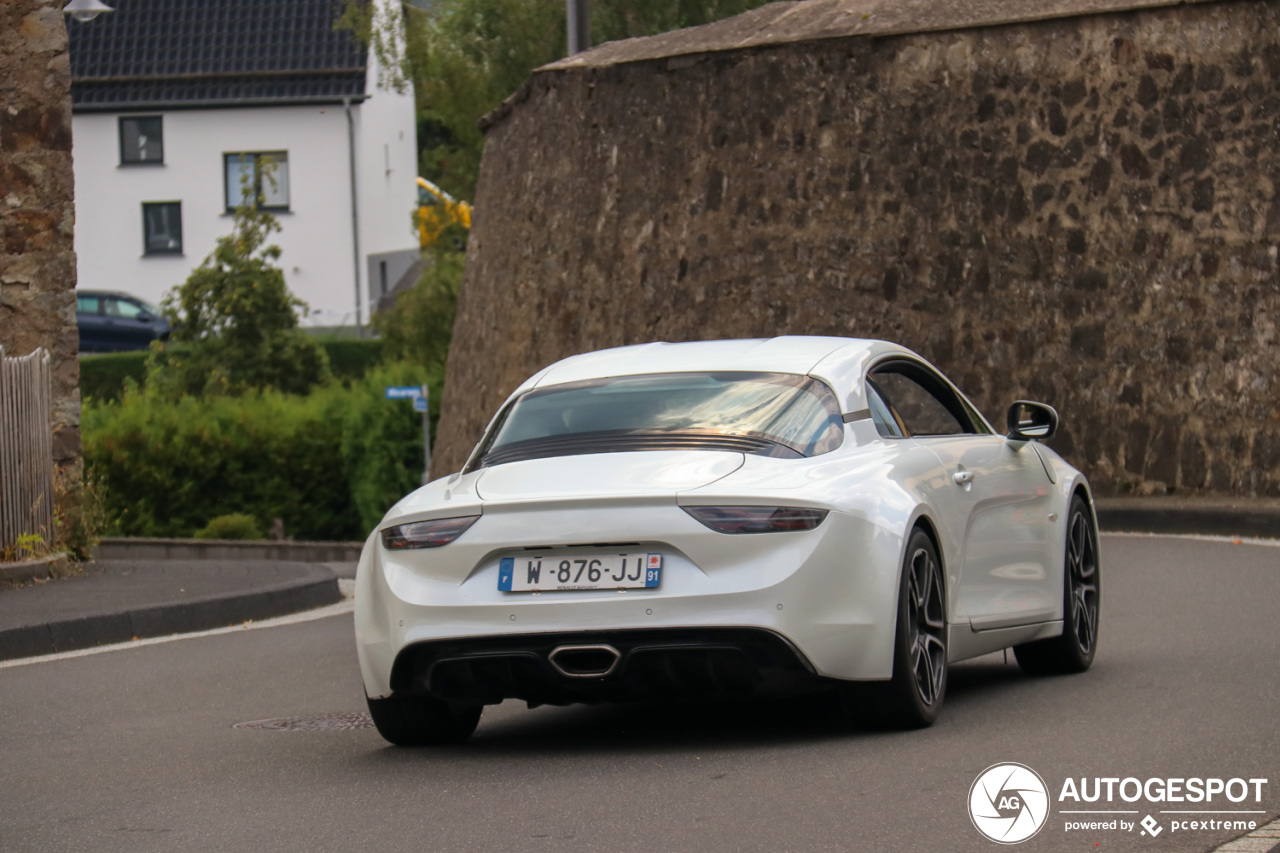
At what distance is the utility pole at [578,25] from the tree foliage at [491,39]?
29.3ft

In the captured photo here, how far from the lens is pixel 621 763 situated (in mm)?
6215

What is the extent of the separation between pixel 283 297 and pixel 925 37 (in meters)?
20.6

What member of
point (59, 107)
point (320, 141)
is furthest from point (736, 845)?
point (320, 141)

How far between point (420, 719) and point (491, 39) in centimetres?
3076

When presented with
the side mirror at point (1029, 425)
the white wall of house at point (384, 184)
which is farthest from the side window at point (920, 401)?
the white wall of house at point (384, 184)

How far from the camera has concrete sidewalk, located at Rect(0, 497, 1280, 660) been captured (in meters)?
11.1

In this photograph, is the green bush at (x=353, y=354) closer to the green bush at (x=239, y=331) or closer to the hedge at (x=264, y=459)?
the green bush at (x=239, y=331)

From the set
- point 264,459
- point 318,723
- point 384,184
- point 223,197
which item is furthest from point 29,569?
point 384,184

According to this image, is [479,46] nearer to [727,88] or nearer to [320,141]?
[727,88]

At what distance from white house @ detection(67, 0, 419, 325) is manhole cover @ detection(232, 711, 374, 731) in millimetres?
48675

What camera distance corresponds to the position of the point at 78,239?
57.4 m

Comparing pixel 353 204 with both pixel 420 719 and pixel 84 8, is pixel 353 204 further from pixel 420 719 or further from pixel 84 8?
pixel 420 719

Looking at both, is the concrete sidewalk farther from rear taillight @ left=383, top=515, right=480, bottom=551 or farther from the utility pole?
the utility pole

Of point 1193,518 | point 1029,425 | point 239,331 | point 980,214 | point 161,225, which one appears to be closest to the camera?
point 1029,425
